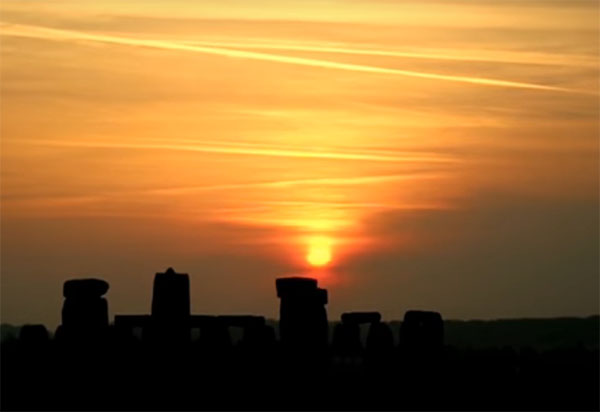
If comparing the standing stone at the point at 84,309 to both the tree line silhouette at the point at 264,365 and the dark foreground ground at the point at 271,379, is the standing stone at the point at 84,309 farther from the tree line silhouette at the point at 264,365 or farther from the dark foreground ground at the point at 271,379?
the dark foreground ground at the point at 271,379

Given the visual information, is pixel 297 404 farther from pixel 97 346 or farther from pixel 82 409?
pixel 97 346

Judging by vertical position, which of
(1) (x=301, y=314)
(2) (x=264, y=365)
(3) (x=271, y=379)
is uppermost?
(1) (x=301, y=314)

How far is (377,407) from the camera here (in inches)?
1262

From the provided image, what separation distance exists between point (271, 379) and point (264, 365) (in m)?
2.01

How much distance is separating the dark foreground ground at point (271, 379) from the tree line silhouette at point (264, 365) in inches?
1.4

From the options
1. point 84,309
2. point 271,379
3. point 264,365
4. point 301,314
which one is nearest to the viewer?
point 271,379

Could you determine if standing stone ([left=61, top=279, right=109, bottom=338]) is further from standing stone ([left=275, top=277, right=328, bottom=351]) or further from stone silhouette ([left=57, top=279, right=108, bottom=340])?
standing stone ([left=275, top=277, right=328, bottom=351])

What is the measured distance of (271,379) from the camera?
116 ft

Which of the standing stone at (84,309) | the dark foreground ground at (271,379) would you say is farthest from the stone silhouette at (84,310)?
the dark foreground ground at (271,379)

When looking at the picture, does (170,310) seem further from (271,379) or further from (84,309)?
(271,379)

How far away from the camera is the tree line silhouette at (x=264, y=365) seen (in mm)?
32812

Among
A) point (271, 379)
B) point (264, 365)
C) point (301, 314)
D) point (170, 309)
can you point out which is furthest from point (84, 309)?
point (271, 379)

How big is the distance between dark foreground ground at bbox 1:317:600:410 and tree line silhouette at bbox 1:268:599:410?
4cm

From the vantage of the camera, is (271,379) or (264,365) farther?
(264,365)
